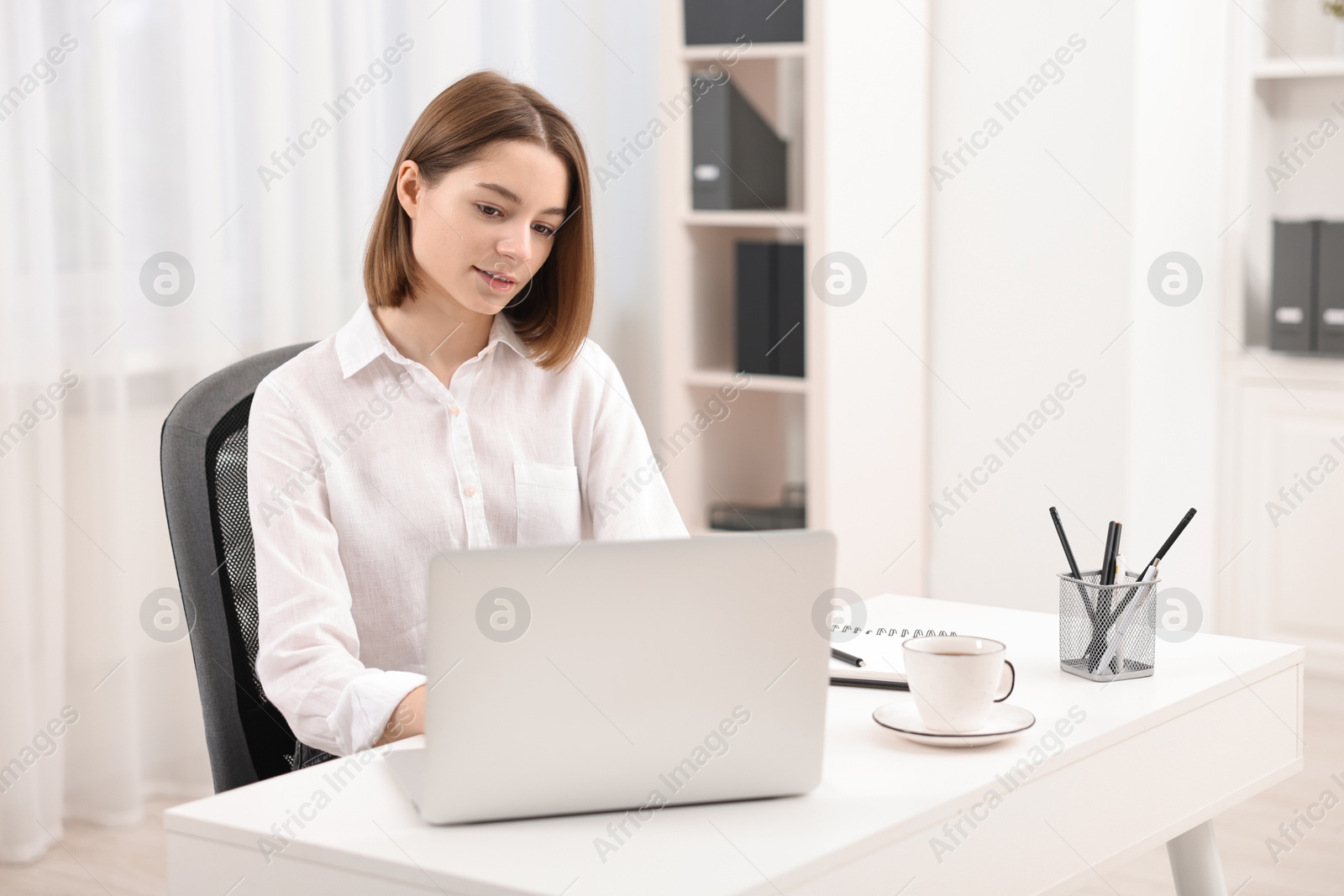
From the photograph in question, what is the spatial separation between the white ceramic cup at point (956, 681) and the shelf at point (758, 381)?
6.42 ft

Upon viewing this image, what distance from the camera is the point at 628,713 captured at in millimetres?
971

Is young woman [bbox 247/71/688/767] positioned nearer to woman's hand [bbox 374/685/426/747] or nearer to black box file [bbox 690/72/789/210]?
woman's hand [bbox 374/685/426/747]

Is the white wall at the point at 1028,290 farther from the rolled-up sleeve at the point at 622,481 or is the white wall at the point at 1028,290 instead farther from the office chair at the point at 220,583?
the office chair at the point at 220,583

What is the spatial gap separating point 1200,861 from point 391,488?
3.14 ft

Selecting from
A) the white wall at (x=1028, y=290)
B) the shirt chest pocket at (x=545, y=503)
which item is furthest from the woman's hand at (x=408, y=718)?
the white wall at (x=1028, y=290)

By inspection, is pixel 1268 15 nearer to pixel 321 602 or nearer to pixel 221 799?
pixel 321 602

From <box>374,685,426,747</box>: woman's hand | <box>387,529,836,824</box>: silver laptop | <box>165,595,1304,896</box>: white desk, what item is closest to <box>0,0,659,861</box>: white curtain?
<box>374,685,426,747</box>: woman's hand

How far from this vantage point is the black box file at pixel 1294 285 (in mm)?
3172

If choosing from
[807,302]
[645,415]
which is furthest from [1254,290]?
[645,415]

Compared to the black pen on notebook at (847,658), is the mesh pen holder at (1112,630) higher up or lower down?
higher up

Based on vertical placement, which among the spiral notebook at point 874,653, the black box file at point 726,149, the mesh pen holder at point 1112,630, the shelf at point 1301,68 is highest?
the shelf at point 1301,68

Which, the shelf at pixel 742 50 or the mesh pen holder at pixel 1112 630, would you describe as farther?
the shelf at pixel 742 50

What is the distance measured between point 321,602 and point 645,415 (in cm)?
215

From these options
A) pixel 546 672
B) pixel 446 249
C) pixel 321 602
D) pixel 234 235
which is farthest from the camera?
pixel 234 235
